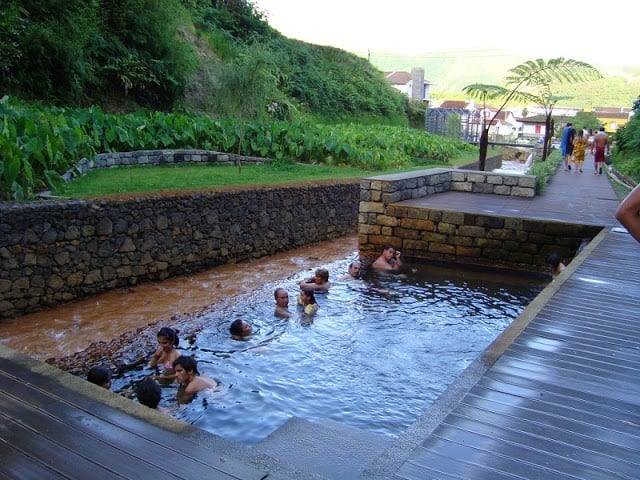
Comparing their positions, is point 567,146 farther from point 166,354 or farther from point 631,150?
point 166,354

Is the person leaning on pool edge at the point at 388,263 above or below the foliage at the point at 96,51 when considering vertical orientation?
below

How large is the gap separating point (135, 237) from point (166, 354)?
14.0ft

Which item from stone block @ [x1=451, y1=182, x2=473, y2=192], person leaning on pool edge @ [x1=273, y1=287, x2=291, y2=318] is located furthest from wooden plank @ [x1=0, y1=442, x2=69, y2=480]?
stone block @ [x1=451, y1=182, x2=473, y2=192]

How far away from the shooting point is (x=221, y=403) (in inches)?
242

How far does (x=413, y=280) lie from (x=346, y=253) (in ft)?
11.3

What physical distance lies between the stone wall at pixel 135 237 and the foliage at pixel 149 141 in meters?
0.87

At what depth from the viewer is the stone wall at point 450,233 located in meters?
11.0

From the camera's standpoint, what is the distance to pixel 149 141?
1684cm

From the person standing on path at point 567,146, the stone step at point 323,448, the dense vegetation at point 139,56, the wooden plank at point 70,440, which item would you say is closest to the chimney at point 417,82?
the dense vegetation at point 139,56

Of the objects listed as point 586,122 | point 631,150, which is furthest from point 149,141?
point 586,122

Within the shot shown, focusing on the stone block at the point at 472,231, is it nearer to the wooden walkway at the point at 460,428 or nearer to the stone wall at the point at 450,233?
the stone wall at the point at 450,233

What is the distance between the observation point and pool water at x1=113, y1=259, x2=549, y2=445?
5.99 meters

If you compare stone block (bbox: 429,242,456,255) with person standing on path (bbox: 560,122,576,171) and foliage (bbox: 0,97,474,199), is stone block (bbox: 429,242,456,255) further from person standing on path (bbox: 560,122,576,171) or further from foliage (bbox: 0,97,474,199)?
person standing on path (bbox: 560,122,576,171)

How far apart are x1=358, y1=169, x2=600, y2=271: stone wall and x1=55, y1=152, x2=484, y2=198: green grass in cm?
313
